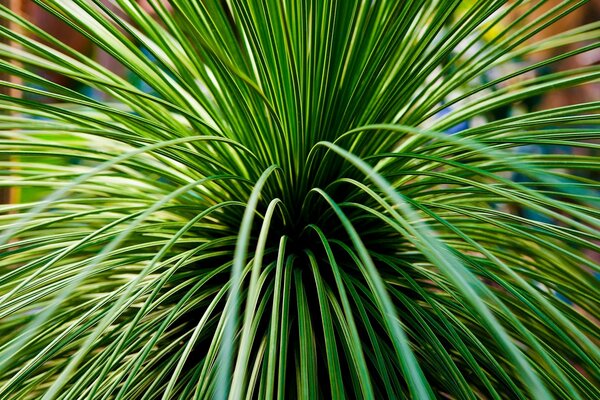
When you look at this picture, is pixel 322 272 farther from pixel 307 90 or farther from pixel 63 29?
pixel 63 29

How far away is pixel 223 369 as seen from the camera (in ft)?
0.70

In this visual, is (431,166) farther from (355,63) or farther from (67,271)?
(67,271)

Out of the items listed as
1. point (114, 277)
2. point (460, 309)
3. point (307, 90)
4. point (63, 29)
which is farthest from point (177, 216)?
point (63, 29)

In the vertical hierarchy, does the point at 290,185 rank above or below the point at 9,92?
below

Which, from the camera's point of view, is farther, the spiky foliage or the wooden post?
the wooden post

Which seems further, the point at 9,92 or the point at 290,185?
the point at 9,92

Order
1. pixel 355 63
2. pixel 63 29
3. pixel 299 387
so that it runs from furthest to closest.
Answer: pixel 63 29, pixel 355 63, pixel 299 387

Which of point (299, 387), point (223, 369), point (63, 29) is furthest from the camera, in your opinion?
point (63, 29)

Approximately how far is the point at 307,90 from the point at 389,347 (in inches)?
11.2

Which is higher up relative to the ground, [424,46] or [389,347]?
[424,46]

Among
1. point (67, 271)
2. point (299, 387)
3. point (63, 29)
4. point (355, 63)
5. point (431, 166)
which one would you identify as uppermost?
point (63, 29)

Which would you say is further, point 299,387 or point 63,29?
point 63,29

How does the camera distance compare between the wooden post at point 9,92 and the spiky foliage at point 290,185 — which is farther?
the wooden post at point 9,92

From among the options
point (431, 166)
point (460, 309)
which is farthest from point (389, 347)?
point (431, 166)
